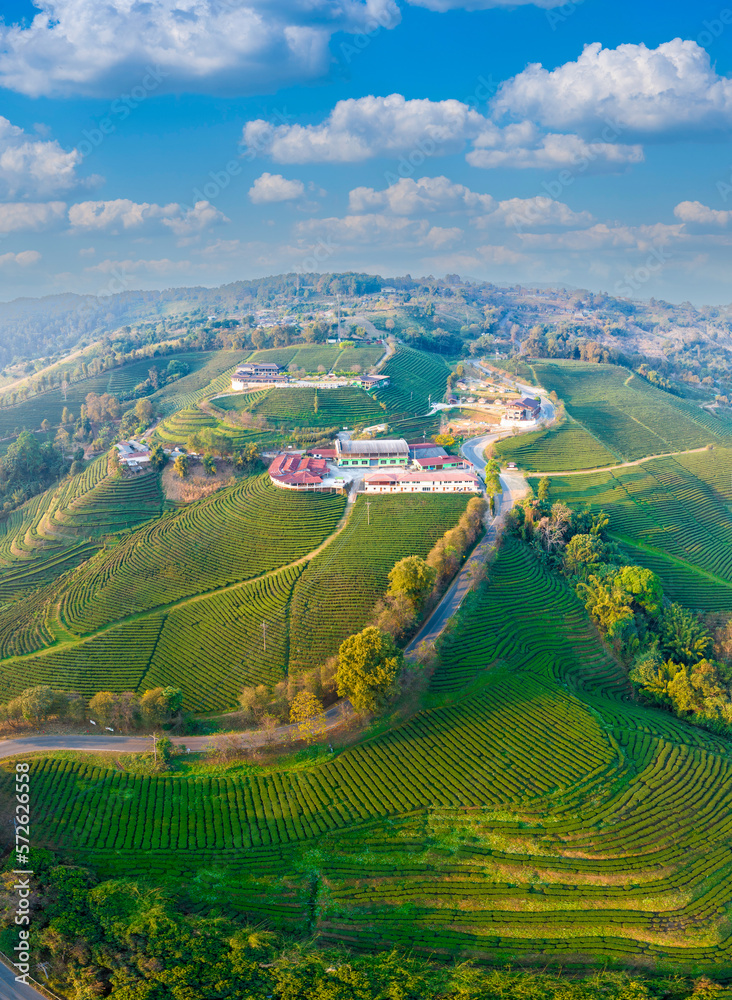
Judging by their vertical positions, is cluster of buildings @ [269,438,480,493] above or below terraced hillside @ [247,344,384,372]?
below

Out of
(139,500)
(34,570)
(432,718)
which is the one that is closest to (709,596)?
(432,718)

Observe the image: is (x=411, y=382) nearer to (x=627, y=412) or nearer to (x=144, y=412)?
(x=627, y=412)

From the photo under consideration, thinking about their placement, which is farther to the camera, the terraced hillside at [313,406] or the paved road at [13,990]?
the terraced hillside at [313,406]

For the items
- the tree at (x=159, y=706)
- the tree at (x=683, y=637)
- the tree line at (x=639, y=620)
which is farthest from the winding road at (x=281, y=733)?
the tree at (x=683, y=637)

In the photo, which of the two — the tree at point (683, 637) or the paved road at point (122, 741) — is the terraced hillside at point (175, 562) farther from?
the tree at point (683, 637)

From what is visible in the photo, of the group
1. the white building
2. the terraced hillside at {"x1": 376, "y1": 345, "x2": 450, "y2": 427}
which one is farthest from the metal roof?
the terraced hillside at {"x1": 376, "y1": 345, "x2": 450, "y2": 427}

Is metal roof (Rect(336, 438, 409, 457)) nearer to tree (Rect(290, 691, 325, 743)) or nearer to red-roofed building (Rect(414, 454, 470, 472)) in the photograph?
red-roofed building (Rect(414, 454, 470, 472))

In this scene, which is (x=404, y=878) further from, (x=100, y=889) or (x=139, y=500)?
(x=139, y=500)

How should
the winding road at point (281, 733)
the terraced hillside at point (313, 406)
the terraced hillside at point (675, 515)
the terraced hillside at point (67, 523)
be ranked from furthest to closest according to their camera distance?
the terraced hillside at point (313, 406) < the terraced hillside at point (67, 523) < the terraced hillside at point (675, 515) < the winding road at point (281, 733)
